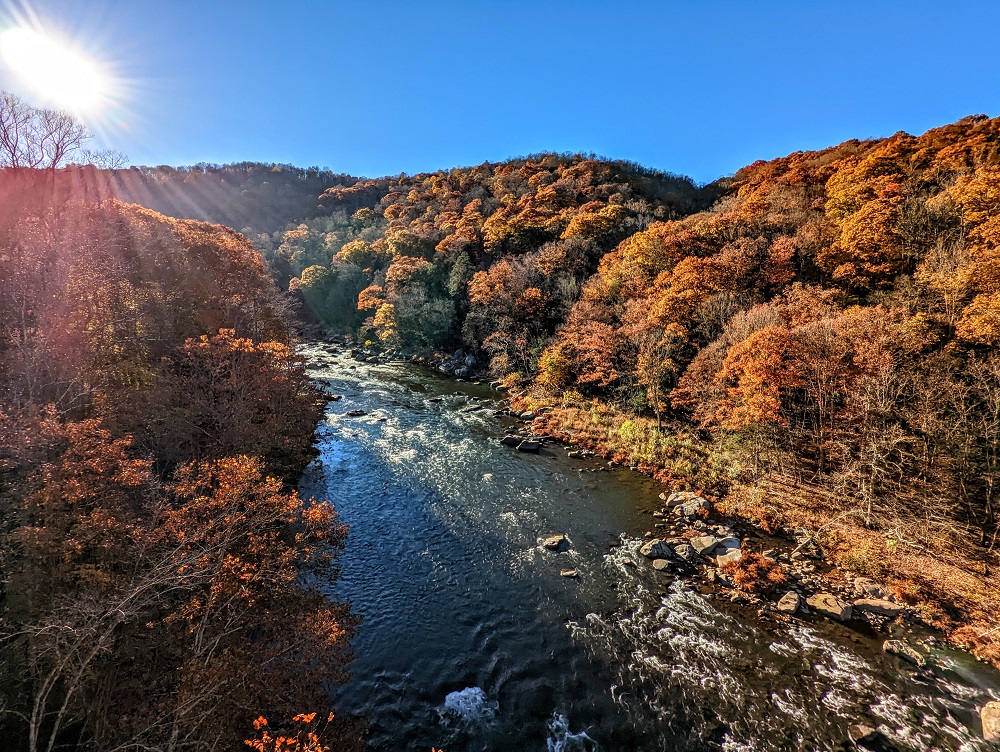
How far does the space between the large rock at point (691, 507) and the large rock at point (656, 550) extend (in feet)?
9.84

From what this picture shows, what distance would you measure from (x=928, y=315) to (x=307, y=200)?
122178 mm

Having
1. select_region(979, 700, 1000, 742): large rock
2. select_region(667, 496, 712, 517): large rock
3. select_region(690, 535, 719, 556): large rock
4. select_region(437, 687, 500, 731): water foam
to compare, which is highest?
select_region(667, 496, 712, 517): large rock

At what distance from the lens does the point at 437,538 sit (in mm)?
17984

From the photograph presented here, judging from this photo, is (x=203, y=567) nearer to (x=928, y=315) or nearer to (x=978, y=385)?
(x=978, y=385)

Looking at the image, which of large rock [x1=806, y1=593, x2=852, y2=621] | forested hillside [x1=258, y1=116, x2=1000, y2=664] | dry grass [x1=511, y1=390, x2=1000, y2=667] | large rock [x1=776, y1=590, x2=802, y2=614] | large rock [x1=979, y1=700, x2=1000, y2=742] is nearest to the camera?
large rock [x1=979, y1=700, x2=1000, y2=742]

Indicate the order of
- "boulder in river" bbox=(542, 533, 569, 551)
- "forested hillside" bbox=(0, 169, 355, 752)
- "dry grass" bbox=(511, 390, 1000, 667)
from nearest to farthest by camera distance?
"forested hillside" bbox=(0, 169, 355, 752) < "dry grass" bbox=(511, 390, 1000, 667) < "boulder in river" bbox=(542, 533, 569, 551)

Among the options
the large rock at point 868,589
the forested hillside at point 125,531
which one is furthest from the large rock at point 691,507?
the forested hillside at point 125,531

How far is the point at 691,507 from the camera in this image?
63.5ft

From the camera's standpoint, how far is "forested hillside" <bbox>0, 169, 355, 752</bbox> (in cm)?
793

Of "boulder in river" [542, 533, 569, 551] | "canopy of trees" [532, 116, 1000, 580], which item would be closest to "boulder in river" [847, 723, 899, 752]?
"canopy of trees" [532, 116, 1000, 580]

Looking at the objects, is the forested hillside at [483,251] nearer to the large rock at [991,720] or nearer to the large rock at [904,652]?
the large rock at [904,652]

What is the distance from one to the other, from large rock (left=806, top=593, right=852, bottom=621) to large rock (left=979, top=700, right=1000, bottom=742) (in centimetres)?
328

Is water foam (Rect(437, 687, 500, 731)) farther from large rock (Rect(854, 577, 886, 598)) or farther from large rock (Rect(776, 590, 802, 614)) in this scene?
large rock (Rect(854, 577, 886, 598))

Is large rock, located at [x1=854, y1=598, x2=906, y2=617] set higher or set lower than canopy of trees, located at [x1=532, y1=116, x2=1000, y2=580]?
lower
